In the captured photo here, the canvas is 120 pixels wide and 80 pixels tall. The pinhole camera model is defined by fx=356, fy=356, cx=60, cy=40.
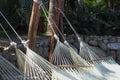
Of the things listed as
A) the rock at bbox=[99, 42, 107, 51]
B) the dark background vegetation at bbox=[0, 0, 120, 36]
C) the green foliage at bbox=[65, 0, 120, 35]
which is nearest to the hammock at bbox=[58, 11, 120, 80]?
the dark background vegetation at bbox=[0, 0, 120, 36]

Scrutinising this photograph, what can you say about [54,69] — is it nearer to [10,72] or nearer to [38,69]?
[38,69]

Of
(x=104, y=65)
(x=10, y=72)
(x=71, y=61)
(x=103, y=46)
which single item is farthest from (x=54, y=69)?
(x=103, y=46)

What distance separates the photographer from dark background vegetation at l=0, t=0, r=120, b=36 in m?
5.93

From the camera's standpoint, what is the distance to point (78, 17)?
6.59 metres

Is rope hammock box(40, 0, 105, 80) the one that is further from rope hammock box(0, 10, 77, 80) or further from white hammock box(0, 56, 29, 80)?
white hammock box(0, 56, 29, 80)

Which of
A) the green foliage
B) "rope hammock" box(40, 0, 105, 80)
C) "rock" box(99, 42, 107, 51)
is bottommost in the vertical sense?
"rock" box(99, 42, 107, 51)

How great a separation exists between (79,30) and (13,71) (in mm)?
3713

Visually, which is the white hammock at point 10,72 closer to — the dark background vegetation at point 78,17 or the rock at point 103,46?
the dark background vegetation at point 78,17

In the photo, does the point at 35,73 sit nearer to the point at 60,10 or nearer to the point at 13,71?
the point at 13,71

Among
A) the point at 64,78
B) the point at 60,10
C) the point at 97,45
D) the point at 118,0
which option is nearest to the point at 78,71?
the point at 64,78

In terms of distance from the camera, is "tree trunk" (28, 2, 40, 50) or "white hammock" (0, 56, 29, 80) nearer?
"white hammock" (0, 56, 29, 80)

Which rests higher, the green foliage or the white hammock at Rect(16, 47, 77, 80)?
the green foliage

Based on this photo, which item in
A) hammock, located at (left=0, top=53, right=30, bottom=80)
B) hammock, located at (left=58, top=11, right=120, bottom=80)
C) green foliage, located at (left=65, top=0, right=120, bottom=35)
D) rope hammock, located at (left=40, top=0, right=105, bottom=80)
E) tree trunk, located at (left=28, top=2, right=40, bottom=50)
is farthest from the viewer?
green foliage, located at (left=65, top=0, right=120, bottom=35)

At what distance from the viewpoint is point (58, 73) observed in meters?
3.12
